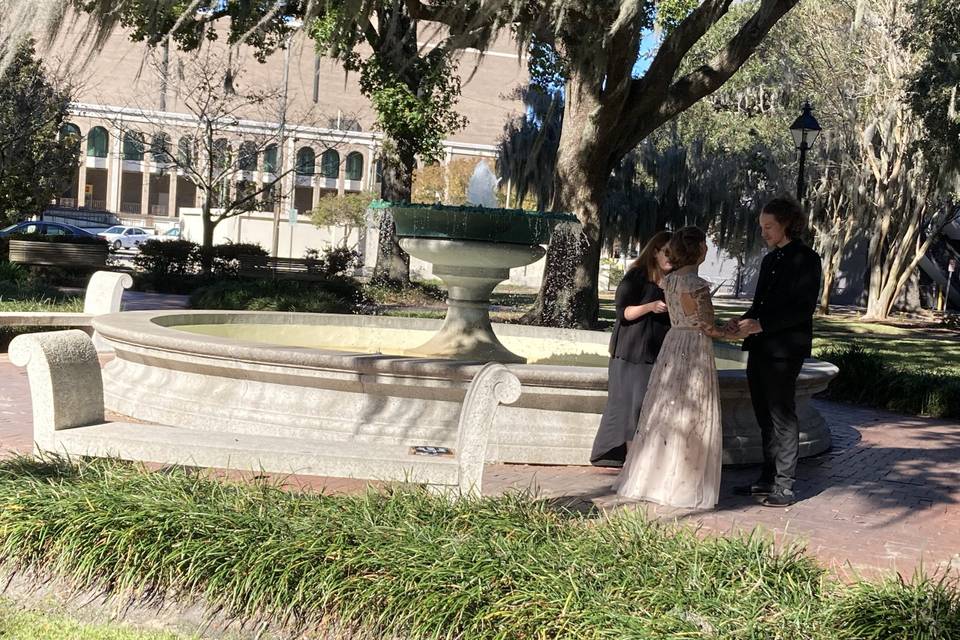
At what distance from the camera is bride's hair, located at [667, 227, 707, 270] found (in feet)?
19.7

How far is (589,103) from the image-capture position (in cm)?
1592

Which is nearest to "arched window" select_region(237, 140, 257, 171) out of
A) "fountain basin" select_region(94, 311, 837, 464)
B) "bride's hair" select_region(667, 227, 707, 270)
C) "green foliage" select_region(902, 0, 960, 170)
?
"green foliage" select_region(902, 0, 960, 170)

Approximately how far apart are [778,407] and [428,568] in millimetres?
2973

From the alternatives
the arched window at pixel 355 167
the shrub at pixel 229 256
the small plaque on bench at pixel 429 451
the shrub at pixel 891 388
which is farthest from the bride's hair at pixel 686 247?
the arched window at pixel 355 167

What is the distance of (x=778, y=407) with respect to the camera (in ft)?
20.2

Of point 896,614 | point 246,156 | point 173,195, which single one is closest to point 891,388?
point 896,614

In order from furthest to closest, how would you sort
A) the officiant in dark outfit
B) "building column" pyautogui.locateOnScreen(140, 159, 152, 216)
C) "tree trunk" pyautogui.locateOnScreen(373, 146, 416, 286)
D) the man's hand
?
1. "building column" pyautogui.locateOnScreen(140, 159, 152, 216)
2. "tree trunk" pyautogui.locateOnScreen(373, 146, 416, 286)
3. the officiant in dark outfit
4. the man's hand

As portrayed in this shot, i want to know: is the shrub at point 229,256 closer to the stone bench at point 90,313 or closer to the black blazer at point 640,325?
the stone bench at point 90,313

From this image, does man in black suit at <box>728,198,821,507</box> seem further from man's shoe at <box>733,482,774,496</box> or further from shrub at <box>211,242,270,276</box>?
shrub at <box>211,242,270,276</box>

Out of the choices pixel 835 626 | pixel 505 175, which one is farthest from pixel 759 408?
pixel 505 175

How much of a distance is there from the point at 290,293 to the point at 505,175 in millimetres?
21141

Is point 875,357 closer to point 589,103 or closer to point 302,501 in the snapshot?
point 589,103

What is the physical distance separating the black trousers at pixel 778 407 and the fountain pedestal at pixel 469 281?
348cm

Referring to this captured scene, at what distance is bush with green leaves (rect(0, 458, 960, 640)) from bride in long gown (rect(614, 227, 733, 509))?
49.0 inches
